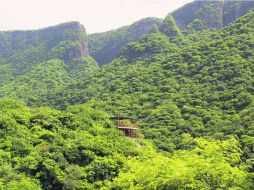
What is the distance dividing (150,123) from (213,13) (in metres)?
66.5

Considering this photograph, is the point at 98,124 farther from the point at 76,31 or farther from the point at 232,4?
the point at 76,31

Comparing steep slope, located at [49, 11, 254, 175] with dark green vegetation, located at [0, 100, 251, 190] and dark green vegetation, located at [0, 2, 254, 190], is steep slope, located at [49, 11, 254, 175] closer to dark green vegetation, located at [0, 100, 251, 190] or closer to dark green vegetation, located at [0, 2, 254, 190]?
dark green vegetation, located at [0, 2, 254, 190]

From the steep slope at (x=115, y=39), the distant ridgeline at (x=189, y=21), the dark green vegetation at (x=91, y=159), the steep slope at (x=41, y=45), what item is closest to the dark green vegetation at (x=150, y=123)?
the dark green vegetation at (x=91, y=159)

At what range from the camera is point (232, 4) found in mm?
121625

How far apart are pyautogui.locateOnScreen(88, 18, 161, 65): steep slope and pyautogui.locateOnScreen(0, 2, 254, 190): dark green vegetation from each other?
46.5m

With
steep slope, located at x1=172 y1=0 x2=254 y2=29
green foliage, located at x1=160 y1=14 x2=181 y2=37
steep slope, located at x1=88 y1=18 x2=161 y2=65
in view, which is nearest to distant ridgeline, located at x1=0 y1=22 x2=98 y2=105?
steep slope, located at x1=88 y1=18 x2=161 y2=65

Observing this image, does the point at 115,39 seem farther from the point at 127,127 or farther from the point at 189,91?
the point at 127,127

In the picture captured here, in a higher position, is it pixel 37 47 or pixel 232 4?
pixel 232 4

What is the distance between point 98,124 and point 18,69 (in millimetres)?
85864

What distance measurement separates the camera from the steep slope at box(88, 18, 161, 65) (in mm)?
152750

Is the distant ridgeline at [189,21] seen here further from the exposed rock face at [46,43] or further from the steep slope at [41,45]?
the steep slope at [41,45]

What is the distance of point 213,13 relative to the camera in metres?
118

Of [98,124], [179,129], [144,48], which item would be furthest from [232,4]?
[98,124]

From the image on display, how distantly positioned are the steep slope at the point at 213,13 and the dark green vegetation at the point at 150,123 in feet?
39.5
